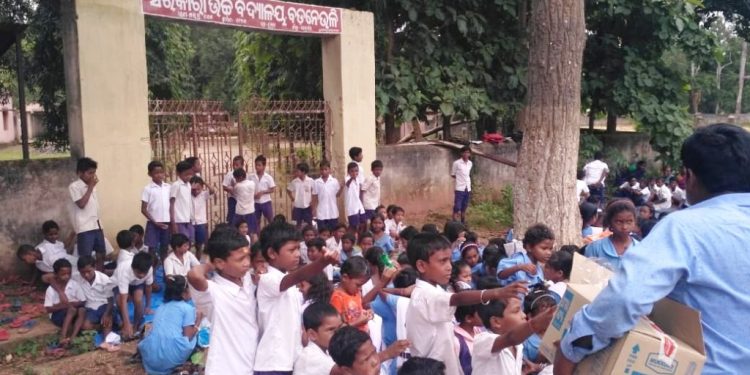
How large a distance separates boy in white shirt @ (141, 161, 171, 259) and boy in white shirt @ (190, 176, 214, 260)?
0.97 ft

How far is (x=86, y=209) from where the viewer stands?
235 inches

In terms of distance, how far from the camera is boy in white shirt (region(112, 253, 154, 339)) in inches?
208

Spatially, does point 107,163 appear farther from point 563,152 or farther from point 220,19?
point 563,152

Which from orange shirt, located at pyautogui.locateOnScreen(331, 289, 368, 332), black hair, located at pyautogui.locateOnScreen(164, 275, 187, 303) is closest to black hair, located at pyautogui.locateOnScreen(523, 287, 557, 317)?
orange shirt, located at pyautogui.locateOnScreen(331, 289, 368, 332)

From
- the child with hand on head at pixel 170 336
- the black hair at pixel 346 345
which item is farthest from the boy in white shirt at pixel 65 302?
the black hair at pixel 346 345

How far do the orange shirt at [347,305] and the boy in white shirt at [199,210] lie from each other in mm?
3139

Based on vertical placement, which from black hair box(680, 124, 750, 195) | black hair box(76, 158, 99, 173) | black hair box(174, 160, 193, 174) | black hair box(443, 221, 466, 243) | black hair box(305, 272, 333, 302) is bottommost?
black hair box(305, 272, 333, 302)

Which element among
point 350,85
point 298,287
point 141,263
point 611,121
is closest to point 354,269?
point 298,287

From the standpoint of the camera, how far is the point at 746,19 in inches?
530

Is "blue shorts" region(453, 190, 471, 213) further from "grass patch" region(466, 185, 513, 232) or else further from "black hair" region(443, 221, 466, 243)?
"black hair" region(443, 221, 466, 243)

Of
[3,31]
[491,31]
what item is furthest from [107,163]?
[491,31]

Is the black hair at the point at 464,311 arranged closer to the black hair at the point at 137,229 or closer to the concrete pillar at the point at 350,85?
the black hair at the point at 137,229

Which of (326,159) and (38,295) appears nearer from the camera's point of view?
(38,295)

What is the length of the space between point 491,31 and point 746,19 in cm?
628
